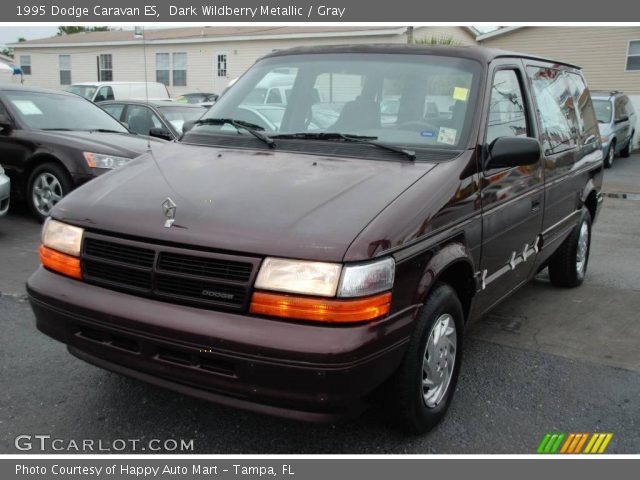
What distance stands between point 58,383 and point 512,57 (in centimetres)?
343

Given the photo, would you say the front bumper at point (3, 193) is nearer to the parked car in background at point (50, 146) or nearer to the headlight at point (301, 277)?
the parked car in background at point (50, 146)

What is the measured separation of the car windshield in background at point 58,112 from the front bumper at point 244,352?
19.2 ft

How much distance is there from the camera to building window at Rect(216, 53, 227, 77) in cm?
2733

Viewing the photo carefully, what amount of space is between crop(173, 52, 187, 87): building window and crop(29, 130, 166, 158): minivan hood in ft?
70.1

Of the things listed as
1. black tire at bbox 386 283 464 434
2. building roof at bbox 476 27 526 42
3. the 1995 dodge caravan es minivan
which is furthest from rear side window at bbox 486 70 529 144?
building roof at bbox 476 27 526 42

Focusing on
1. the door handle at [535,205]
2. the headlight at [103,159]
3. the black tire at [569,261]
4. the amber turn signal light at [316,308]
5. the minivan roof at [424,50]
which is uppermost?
the minivan roof at [424,50]

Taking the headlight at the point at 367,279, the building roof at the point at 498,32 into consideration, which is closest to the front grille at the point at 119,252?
the headlight at the point at 367,279

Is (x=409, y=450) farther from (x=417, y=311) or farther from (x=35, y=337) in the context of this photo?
(x=35, y=337)

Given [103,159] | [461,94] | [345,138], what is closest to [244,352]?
[345,138]

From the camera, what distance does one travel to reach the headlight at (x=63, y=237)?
2.94 meters

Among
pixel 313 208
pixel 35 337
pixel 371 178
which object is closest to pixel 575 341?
pixel 371 178

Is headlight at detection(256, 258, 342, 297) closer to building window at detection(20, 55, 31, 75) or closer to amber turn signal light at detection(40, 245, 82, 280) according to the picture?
amber turn signal light at detection(40, 245, 82, 280)

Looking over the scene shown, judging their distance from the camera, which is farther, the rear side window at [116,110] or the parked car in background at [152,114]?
the rear side window at [116,110]

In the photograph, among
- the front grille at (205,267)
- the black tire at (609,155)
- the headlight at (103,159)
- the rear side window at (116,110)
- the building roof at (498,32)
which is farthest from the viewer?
the building roof at (498,32)
